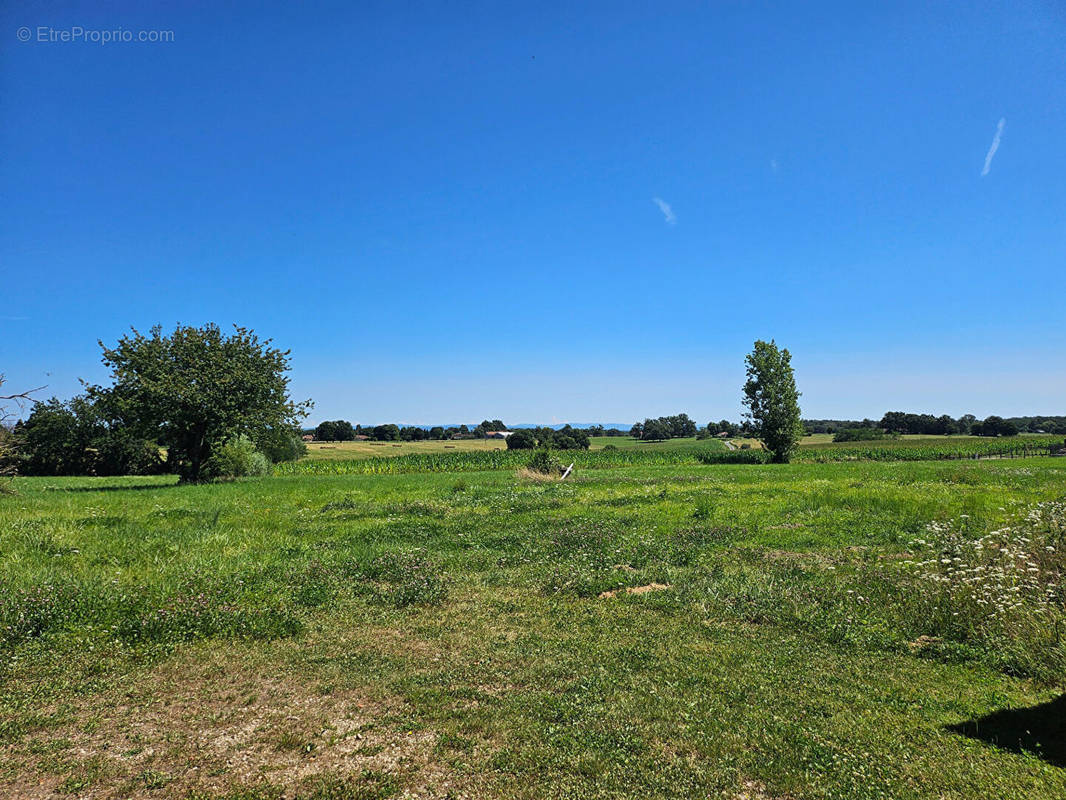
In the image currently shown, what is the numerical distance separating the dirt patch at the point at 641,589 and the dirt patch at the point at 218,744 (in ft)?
17.2

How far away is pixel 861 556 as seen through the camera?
12273 mm

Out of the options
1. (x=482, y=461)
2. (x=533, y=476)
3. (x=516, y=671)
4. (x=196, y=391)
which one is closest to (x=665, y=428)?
(x=482, y=461)

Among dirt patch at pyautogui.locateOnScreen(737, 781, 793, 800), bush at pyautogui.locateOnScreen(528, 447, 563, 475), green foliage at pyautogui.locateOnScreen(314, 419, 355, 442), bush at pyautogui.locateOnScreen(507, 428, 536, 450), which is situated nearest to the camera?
dirt patch at pyautogui.locateOnScreen(737, 781, 793, 800)

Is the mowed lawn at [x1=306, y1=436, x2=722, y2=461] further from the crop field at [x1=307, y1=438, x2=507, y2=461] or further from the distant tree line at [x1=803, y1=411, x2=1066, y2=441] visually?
the distant tree line at [x1=803, y1=411, x2=1066, y2=441]

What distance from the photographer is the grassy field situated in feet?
15.1

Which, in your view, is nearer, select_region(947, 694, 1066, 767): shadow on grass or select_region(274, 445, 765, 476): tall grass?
select_region(947, 694, 1066, 767): shadow on grass

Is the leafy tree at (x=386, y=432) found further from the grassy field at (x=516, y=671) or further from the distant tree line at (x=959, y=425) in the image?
the grassy field at (x=516, y=671)

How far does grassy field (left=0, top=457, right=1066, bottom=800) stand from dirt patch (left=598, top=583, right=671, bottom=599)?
0.34 feet

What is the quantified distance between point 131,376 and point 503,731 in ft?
116

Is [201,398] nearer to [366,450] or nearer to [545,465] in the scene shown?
[545,465]

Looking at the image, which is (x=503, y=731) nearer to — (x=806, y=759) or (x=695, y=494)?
(x=806, y=759)

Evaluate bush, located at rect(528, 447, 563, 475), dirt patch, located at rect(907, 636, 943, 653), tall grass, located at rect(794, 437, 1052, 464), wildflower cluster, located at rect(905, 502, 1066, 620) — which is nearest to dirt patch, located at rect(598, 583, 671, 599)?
dirt patch, located at rect(907, 636, 943, 653)

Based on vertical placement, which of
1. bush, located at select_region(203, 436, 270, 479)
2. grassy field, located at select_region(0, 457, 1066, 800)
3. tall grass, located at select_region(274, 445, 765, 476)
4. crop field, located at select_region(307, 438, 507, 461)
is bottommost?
tall grass, located at select_region(274, 445, 765, 476)

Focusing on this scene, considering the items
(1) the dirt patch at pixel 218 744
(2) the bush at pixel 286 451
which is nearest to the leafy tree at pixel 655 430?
(2) the bush at pixel 286 451
